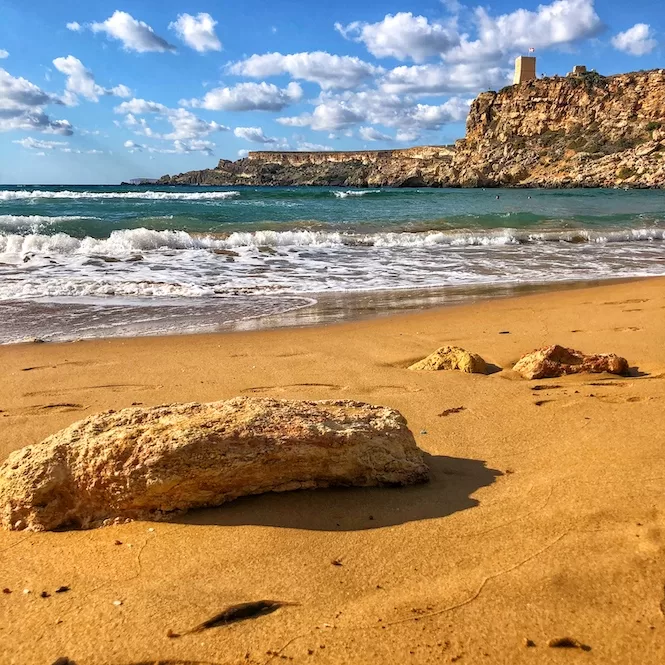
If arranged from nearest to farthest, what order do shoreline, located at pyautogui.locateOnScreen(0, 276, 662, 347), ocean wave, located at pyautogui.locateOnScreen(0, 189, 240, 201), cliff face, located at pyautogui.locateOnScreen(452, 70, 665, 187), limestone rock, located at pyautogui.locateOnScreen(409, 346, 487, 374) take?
limestone rock, located at pyautogui.locateOnScreen(409, 346, 487, 374) < shoreline, located at pyautogui.locateOnScreen(0, 276, 662, 347) < ocean wave, located at pyautogui.locateOnScreen(0, 189, 240, 201) < cliff face, located at pyautogui.locateOnScreen(452, 70, 665, 187)

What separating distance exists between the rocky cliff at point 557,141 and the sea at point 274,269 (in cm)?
5327

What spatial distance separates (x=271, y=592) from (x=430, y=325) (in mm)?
4503

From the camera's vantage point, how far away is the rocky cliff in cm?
6531

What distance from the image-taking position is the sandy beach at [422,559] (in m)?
1.50

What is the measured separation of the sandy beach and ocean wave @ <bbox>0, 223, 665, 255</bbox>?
1053 cm

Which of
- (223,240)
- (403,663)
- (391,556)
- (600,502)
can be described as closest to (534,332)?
(600,502)

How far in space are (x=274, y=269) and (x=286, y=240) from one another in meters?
5.01

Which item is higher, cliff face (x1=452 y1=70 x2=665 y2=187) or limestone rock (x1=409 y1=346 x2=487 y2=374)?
cliff face (x1=452 y1=70 x2=665 y2=187)

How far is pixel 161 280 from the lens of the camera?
888 cm

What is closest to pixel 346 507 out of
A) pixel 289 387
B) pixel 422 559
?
pixel 422 559

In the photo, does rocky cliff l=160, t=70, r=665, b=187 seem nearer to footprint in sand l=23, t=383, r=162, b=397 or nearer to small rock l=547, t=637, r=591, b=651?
footprint in sand l=23, t=383, r=162, b=397

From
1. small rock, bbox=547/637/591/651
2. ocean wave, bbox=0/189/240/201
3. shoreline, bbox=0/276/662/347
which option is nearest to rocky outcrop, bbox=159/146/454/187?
ocean wave, bbox=0/189/240/201

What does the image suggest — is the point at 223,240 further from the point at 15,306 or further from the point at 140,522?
the point at 140,522

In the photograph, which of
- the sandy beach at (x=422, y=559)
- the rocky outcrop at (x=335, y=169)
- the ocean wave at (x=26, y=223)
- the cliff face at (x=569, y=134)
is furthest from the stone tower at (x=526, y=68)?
the sandy beach at (x=422, y=559)
